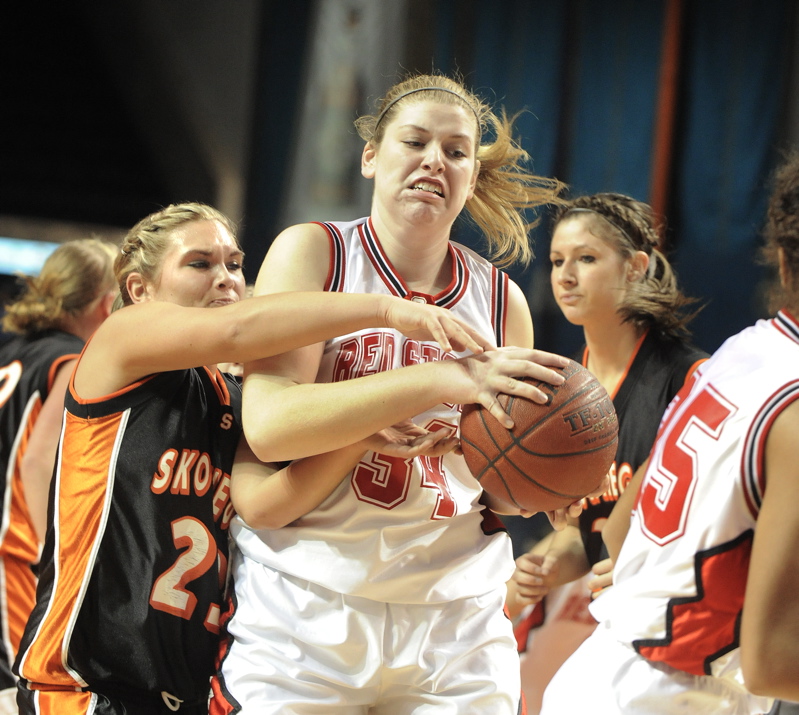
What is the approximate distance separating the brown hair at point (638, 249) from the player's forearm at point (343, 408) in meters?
1.69

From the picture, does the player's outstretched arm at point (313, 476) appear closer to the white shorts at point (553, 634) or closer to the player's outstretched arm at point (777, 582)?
the player's outstretched arm at point (777, 582)

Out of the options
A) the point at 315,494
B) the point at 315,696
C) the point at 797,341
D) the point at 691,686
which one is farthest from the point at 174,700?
the point at 797,341

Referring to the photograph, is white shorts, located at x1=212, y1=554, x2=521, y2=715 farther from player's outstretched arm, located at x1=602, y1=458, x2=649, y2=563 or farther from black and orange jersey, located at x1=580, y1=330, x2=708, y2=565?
black and orange jersey, located at x1=580, y1=330, x2=708, y2=565

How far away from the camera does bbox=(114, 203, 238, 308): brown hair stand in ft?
7.82

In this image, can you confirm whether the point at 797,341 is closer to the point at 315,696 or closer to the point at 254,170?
the point at 315,696

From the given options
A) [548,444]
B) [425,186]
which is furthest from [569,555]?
[425,186]

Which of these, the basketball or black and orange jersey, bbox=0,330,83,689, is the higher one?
the basketball

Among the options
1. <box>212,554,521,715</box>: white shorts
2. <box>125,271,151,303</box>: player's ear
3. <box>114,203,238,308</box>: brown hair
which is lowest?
<box>212,554,521,715</box>: white shorts

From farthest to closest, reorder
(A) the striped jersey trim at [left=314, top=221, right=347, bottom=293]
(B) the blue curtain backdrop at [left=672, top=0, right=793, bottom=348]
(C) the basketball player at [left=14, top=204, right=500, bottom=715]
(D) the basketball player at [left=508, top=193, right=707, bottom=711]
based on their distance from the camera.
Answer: (B) the blue curtain backdrop at [left=672, top=0, right=793, bottom=348]
(D) the basketball player at [left=508, top=193, right=707, bottom=711]
(A) the striped jersey trim at [left=314, top=221, right=347, bottom=293]
(C) the basketball player at [left=14, top=204, right=500, bottom=715]

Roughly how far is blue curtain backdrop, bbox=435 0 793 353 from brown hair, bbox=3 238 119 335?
3373 millimetres

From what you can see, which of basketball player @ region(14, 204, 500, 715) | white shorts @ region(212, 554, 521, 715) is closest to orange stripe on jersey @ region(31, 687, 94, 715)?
basketball player @ region(14, 204, 500, 715)

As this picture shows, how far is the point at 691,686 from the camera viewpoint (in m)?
1.81

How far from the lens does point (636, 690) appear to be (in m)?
1.83

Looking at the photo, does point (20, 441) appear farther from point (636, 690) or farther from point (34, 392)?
point (636, 690)
